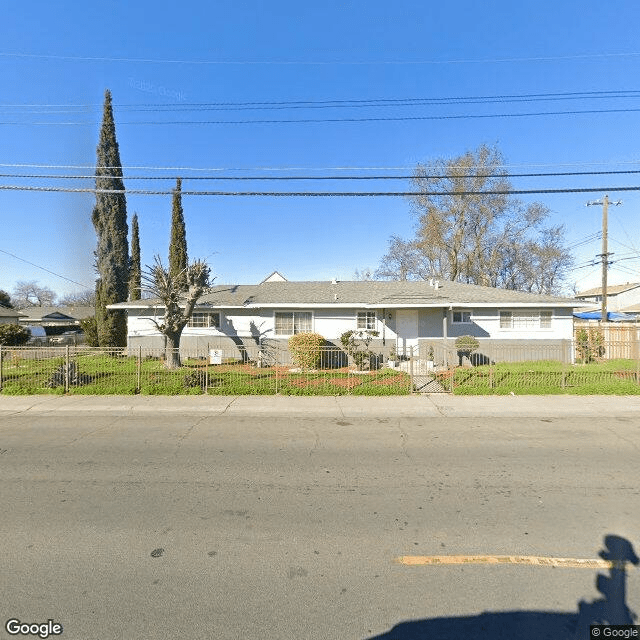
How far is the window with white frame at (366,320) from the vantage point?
1770cm

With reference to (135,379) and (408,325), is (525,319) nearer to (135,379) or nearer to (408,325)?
(408,325)

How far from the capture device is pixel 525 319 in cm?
1742

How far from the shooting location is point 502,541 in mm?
3355

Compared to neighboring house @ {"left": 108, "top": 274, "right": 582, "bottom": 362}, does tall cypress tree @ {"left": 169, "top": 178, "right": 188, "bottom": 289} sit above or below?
above

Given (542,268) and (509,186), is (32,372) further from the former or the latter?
(542,268)

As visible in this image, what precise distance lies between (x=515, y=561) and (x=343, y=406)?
639 centimetres

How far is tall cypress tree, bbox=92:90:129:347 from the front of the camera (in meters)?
20.8

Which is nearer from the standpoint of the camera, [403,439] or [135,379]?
[403,439]

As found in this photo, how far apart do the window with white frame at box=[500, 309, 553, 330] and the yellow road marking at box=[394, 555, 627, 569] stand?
15.9 m

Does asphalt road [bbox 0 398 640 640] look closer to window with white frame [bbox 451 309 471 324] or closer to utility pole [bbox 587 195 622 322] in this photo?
window with white frame [bbox 451 309 471 324]

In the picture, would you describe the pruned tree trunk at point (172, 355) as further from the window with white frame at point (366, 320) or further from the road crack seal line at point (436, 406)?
the road crack seal line at point (436, 406)

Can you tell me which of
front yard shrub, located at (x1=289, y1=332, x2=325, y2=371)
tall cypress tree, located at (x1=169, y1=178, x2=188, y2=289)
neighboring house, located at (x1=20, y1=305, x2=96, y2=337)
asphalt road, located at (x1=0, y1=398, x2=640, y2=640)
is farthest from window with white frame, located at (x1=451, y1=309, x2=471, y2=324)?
neighboring house, located at (x1=20, y1=305, x2=96, y2=337)

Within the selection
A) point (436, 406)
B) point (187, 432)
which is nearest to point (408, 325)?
point (436, 406)

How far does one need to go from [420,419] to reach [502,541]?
4847mm
